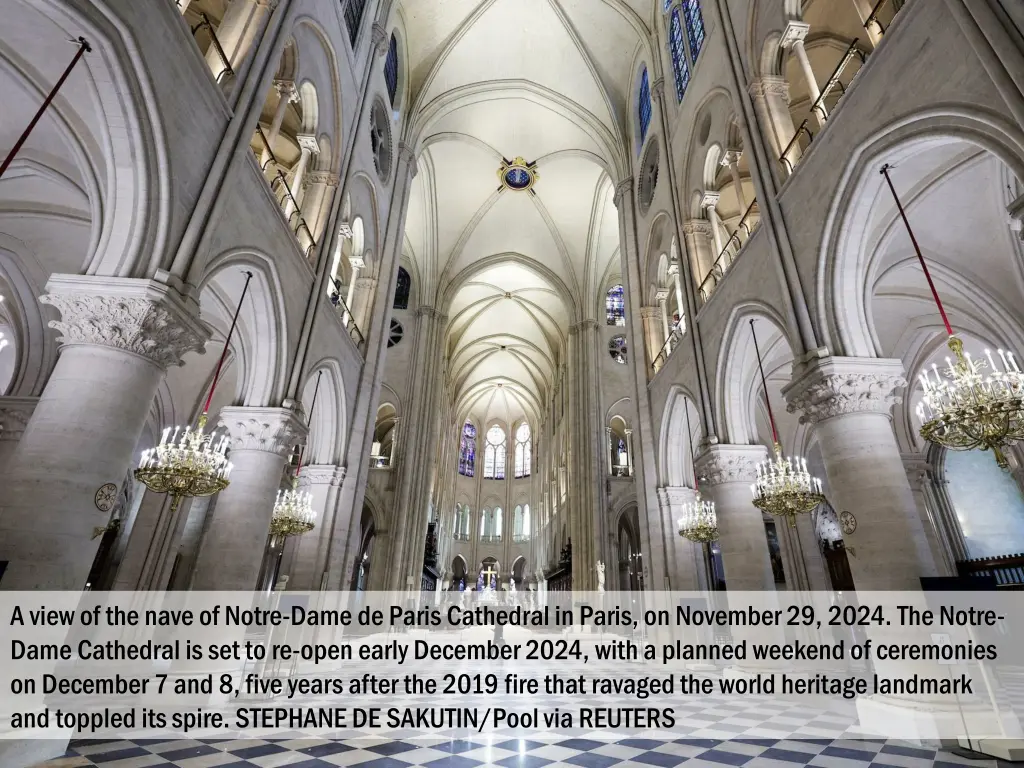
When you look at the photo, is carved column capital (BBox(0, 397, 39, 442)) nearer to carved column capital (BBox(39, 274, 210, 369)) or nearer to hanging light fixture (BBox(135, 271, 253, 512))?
hanging light fixture (BBox(135, 271, 253, 512))

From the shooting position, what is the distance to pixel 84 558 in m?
4.43

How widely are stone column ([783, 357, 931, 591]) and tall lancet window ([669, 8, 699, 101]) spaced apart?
30.2ft

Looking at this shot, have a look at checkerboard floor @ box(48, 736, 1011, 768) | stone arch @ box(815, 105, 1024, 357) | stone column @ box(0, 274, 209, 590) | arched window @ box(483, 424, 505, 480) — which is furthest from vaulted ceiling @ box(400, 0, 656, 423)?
checkerboard floor @ box(48, 736, 1011, 768)

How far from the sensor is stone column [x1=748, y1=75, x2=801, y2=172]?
8112mm

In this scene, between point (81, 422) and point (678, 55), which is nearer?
point (81, 422)

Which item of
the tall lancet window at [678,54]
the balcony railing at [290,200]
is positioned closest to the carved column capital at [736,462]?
the balcony railing at [290,200]

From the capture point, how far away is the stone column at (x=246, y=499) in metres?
7.38

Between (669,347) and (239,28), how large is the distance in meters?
10.9

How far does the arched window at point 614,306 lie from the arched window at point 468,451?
21711 mm

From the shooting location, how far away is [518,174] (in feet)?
73.5

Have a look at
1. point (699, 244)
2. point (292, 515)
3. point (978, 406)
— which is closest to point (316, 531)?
point (292, 515)

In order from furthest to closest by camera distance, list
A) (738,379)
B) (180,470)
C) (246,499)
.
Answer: (738,379)
(246,499)
(180,470)

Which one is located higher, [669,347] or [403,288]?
[403,288]

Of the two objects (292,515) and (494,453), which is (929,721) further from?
(494,453)
